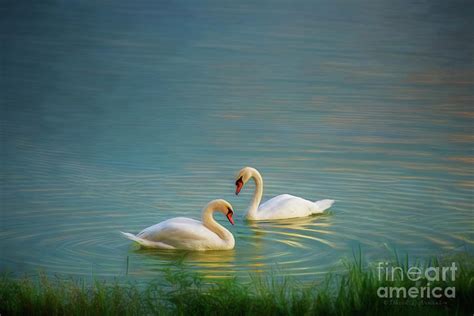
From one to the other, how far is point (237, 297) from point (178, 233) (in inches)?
36.6

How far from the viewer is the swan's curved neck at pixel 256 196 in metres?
7.02

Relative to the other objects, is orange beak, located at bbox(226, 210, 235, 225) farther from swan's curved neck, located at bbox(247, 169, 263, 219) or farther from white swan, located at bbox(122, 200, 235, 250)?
swan's curved neck, located at bbox(247, 169, 263, 219)

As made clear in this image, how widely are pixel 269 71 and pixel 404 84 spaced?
1085 mm

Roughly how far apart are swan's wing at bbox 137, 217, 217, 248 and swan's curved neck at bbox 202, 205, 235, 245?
4 cm

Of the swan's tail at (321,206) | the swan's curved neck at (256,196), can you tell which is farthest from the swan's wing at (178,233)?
the swan's tail at (321,206)

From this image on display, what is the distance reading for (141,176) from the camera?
755 cm

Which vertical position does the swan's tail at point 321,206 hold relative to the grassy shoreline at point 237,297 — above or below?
above

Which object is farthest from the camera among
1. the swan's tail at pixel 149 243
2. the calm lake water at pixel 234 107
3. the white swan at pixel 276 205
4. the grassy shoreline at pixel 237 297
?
the calm lake water at pixel 234 107

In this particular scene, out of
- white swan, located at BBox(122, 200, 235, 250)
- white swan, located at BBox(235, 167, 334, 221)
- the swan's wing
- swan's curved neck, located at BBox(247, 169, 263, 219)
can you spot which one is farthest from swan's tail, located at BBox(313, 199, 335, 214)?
the swan's wing

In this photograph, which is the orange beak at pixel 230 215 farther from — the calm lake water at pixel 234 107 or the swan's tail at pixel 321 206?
the swan's tail at pixel 321 206

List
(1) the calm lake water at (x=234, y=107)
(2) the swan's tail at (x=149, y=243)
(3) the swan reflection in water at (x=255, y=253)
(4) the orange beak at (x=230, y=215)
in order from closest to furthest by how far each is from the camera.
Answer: (3) the swan reflection in water at (x=255, y=253) → (2) the swan's tail at (x=149, y=243) → (4) the orange beak at (x=230, y=215) → (1) the calm lake water at (x=234, y=107)

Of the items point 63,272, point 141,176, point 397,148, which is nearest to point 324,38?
point 397,148

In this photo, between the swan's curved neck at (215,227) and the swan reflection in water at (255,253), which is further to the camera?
the swan's curved neck at (215,227)

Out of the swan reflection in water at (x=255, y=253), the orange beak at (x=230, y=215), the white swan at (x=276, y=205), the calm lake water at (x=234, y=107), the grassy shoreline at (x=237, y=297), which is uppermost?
the calm lake water at (x=234, y=107)
